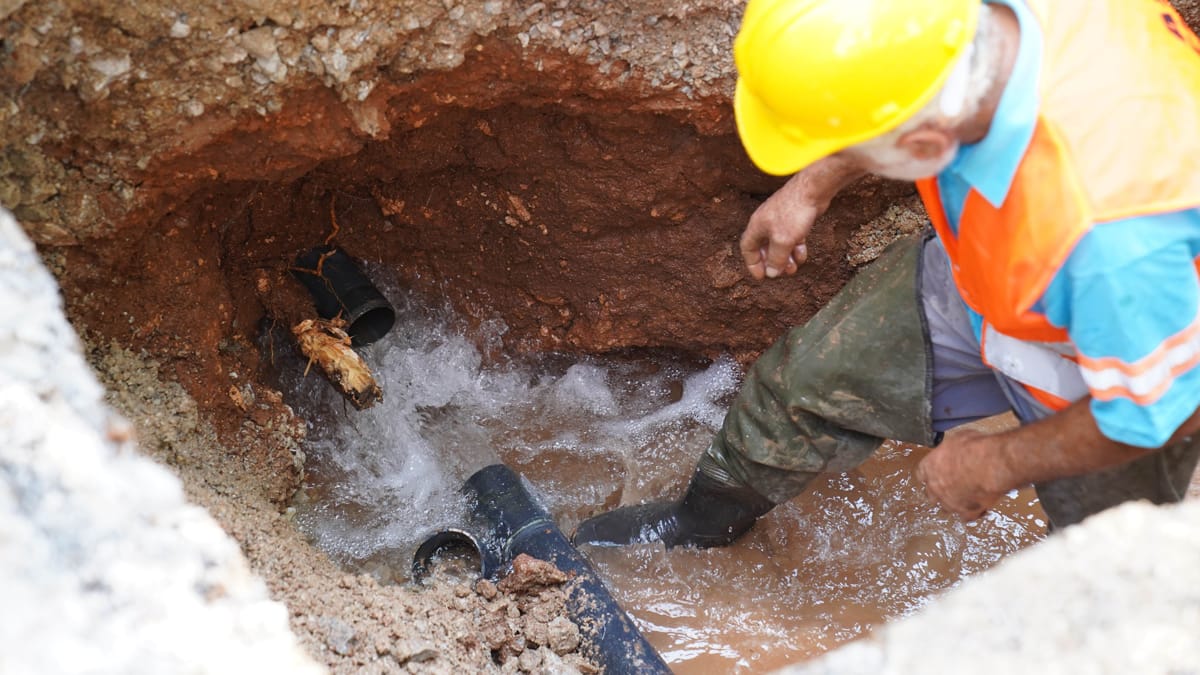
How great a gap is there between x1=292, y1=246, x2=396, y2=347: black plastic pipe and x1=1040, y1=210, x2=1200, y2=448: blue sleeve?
6.68 feet

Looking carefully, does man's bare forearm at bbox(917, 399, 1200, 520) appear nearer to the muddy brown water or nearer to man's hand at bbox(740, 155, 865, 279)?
man's hand at bbox(740, 155, 865, 279)

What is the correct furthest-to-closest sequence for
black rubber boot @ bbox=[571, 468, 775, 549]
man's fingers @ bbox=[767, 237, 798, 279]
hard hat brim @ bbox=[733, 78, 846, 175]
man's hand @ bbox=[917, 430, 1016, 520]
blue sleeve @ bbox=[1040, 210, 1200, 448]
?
1. black rubber boot @ bbox=[571, 468, 775, 549]
2. man's fingers @ bbox=[767, 237, 798, 279]
3. man's hand @ bbox=[917, 430, 1016, 520]
4. hard hat brim @ bbox=[733, 78, 846, 175]
5. blue sleeve @ bbox=[1040, 210, 1200, 448]

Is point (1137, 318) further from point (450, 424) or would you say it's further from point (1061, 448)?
point (450, 424)

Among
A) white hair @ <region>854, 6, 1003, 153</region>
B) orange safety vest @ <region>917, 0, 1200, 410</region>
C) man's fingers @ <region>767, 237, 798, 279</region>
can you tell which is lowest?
man's fingers @ <region>767, 237, 798, 279</region>

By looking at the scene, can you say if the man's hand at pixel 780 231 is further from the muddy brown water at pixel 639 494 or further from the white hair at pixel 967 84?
the muddy brown water at pixel 639 494

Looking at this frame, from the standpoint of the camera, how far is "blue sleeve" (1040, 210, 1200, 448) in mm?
1315

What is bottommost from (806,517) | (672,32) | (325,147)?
(806,517)

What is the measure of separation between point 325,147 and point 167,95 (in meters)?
0.40

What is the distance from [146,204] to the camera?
2072 millimetres

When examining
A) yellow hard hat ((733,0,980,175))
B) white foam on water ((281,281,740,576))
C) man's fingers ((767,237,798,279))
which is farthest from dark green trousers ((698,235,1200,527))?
white foam on water ((281,281,740,576))

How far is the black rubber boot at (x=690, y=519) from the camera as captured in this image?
2.52 m

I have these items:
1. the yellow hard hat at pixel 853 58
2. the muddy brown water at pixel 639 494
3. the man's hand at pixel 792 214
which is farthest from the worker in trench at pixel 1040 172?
the muddy brown water at pixel 639 494

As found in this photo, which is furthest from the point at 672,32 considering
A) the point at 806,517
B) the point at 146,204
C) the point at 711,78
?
the point at 806,517

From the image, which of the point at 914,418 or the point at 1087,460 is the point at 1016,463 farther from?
the point at 914,418
